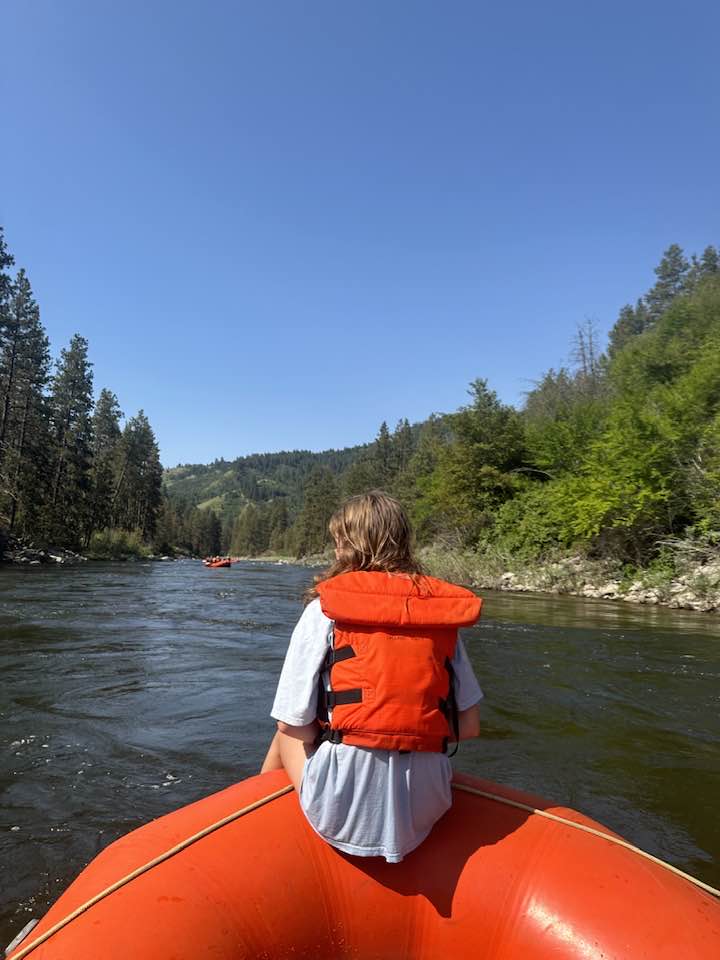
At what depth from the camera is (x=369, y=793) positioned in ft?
6.15

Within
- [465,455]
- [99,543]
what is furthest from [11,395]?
[465,455]

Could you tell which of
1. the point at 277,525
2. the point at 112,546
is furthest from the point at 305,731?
the point at 277,525

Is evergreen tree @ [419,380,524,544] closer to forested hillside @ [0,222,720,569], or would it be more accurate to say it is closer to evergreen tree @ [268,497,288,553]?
forested hillside @ [0,222,720,569]

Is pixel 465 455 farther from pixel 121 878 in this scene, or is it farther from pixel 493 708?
pixel 121 878

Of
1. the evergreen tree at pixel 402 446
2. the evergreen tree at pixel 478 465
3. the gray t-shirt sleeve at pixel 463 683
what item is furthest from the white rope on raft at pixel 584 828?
the evergreen tree at pixel 402 446

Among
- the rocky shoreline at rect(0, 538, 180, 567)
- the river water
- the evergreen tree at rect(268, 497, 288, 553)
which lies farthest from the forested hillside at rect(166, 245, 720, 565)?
the evergreen tree at rect(268, 497, 288, 553)

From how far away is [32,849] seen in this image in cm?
307

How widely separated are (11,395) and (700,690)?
35.8m

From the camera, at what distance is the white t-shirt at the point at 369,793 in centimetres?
184

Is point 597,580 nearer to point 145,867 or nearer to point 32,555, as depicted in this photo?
point 145,867

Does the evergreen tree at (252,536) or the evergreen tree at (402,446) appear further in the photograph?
the evergreen tree at (252,536)

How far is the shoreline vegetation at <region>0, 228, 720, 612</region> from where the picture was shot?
60.4 feet

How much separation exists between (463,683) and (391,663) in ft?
1.27

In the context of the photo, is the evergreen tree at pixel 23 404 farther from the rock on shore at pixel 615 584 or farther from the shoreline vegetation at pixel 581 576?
the rock on shore at pixel 615 584
